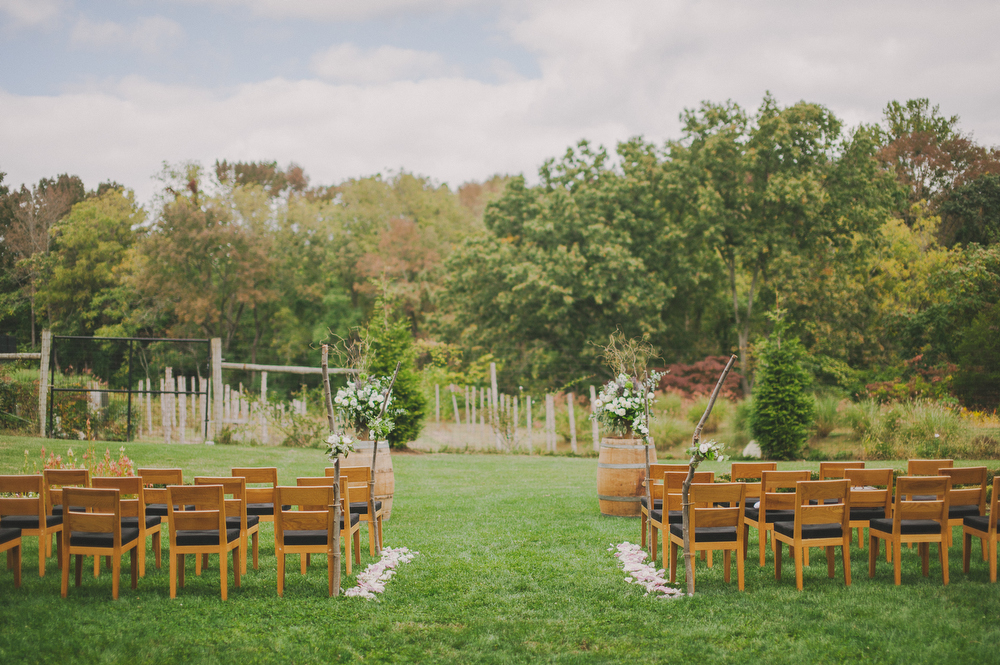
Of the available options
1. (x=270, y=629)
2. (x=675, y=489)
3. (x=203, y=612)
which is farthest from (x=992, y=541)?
(x=203, y=612)

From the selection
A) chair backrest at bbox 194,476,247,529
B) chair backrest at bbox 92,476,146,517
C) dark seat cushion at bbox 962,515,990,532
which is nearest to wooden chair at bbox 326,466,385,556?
chair backrest at bbox 194,476,247,529

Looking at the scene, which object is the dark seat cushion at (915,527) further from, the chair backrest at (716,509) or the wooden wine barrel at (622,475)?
the wooden wine barrel at (622,475)

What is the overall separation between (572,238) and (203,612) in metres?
19.8

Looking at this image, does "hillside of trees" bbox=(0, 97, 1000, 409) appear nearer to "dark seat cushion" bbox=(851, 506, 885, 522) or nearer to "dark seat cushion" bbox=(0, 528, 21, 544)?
"dark seat cushion" bbox=(851, 506, 885, 522)

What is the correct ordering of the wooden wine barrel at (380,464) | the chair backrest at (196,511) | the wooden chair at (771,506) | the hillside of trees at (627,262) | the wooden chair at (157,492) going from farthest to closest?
the hillside of trees at (627,262)
the wooden wine barrel at (380,464)
the wooden chair at (157,492)
the wooden chair at (771,506)
the chair backrest at (196,511)

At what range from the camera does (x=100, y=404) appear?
18.1 metres

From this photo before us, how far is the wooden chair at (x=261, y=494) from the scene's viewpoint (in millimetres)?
6336

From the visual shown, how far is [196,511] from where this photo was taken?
5.50m

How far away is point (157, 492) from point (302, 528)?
169 centimetres

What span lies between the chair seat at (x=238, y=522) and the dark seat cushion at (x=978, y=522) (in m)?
6.19

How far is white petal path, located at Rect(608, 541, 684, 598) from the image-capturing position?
552cm

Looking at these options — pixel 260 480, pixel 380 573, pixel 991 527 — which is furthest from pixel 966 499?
pixel 260 480

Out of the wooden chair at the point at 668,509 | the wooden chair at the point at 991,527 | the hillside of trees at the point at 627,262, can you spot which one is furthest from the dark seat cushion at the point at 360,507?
the hillside of trees at the point at 627,262

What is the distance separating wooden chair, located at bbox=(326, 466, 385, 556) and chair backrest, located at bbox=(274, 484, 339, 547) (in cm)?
90
